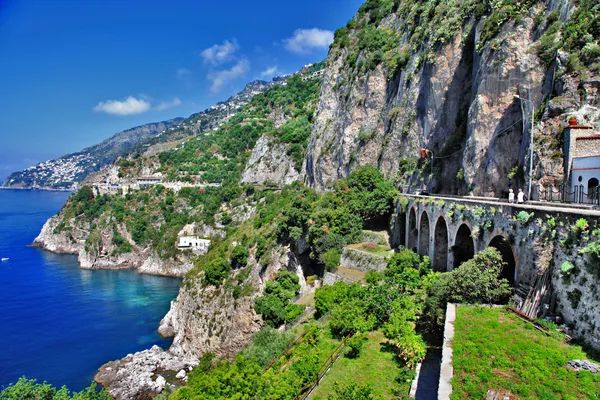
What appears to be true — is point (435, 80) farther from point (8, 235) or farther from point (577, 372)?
point (8, 235)

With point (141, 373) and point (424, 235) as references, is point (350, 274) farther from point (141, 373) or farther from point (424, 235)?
point (141, 373)

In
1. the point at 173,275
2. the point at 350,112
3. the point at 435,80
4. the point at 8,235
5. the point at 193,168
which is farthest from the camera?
the point at 8,235

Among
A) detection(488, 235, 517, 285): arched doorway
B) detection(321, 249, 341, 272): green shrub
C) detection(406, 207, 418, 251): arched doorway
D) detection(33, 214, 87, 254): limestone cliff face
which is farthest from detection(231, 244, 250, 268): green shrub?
detection(33, 214, 87, 254): limestone cliff face

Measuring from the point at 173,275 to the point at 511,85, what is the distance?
64508 millimetres

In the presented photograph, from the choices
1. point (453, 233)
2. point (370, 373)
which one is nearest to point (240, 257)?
point (453, 233)

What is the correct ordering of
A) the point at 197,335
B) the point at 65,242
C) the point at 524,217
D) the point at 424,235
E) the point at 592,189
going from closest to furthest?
the point at 524,217
the point at 592,189
the point at 424,235
the point at 197,335
the point at 65,242

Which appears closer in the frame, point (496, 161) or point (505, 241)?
point (505, 241)

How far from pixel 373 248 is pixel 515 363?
21.6 meters

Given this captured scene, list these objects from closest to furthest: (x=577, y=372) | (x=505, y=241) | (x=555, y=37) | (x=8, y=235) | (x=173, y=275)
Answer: (x=577, y=372) < (x=505, y=241) < (x=555, y=37) < (x=173, y=275) < (x=8, y=235)

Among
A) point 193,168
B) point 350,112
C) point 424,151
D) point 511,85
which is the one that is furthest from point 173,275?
point 511,85

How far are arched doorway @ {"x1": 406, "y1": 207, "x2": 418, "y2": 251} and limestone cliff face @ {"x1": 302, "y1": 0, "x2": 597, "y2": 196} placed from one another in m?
3.90

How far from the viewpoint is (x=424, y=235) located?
2633 cm

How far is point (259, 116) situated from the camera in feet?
378

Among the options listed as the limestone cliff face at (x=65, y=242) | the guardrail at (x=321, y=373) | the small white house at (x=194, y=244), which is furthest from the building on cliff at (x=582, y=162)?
the limestone cliff face at (x=65, y=242)
